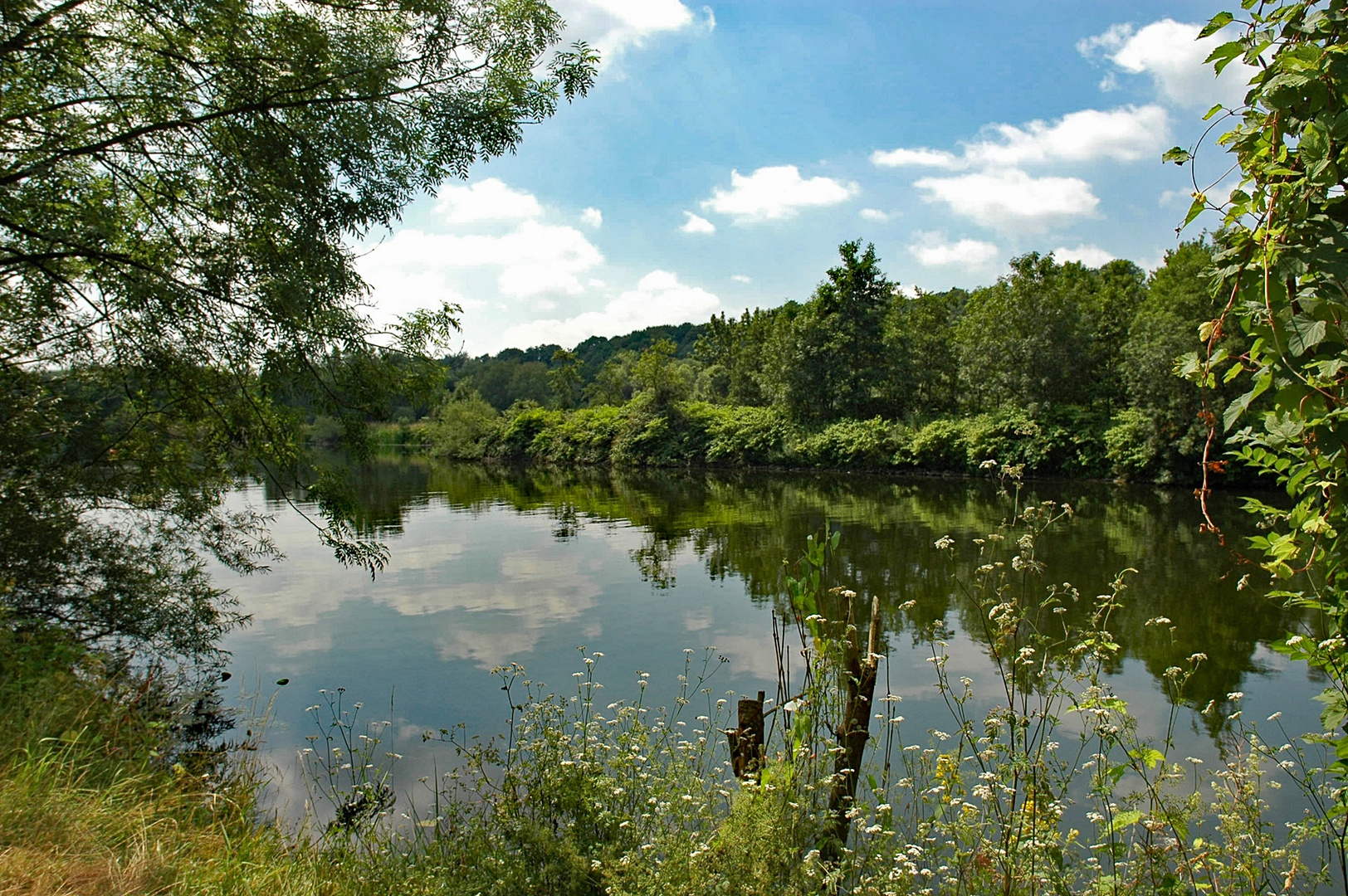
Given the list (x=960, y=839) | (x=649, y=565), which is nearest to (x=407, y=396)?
(x=960, y=839)

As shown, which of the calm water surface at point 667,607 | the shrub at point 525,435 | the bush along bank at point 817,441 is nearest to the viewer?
the calm water surface at point 667,607

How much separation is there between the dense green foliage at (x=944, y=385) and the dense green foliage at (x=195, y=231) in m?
15.0

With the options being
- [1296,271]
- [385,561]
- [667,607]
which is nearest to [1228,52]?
[1296,271]

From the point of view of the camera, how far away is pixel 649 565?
16.1 meters

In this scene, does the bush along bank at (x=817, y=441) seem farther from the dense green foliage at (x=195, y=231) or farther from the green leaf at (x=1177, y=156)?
the green leaf at (x=1177, y=156)

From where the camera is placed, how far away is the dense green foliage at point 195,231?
617cm

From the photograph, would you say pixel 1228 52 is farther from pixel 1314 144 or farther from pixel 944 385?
pixel 944 385

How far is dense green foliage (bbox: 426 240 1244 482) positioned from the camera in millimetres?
26656

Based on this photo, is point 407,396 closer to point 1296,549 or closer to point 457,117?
point 457,117

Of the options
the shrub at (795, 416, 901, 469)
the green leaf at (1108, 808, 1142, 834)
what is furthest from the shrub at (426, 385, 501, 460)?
the green leaf at (1108, 808, 1142, 834)

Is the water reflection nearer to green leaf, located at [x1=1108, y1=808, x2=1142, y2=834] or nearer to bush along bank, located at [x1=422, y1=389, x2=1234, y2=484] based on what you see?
green leaf, located at [x1=1108, y1=808, x2=1142, y2=834]

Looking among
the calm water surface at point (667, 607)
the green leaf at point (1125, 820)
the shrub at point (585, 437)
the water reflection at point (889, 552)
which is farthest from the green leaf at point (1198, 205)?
the shrub at point (585, 437)

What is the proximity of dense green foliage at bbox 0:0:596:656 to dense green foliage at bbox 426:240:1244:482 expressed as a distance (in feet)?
49.2

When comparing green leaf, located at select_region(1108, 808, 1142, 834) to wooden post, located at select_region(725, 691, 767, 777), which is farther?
wooden post, located at select_region(725, 691, 767, 777)
